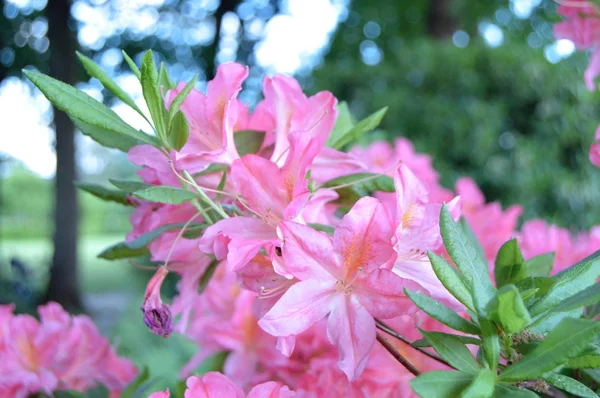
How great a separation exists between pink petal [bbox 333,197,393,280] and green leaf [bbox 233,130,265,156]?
0.50ft

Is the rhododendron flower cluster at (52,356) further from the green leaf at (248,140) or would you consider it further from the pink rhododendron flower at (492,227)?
the pink rhododendron flower at (492,227)

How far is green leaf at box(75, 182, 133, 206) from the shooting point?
57 centimetres

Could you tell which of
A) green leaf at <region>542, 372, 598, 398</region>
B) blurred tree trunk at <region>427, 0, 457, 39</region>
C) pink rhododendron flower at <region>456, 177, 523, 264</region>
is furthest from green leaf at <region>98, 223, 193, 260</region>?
blurred tree trunk at <region>427, 0, 457, 39</region>

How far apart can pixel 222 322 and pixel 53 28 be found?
20.5 feet

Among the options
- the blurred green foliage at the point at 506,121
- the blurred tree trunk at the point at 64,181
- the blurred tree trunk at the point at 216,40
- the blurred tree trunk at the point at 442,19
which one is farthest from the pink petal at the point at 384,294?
the blurred tree trunk at the point at 216,40

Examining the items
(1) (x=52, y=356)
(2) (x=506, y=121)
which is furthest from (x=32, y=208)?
(1) (x=52, y=356)

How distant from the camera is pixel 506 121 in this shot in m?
2.74

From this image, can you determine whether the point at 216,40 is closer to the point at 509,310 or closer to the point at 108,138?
the point at 108,138

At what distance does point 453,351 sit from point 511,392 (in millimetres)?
45

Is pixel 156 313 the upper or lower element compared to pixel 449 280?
lower

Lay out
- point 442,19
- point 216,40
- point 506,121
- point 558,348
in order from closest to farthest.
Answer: point 558,348
point 506,121
point 442,19
point 216,40

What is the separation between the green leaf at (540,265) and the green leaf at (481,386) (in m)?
0.23

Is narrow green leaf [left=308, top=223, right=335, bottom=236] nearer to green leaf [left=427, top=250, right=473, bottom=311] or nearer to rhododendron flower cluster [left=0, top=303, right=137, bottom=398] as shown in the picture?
green leaf [left=427, top=250, right=473, bottom=311]

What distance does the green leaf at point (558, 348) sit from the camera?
0.33 metres
